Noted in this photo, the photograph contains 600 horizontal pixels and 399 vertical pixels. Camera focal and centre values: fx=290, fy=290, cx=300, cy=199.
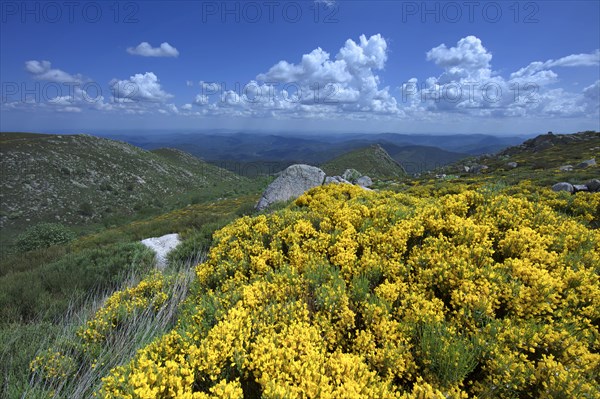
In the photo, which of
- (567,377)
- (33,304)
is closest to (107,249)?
(33,304)

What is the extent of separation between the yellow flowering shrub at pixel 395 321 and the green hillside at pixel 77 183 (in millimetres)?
55878

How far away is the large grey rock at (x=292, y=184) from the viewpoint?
26438mm

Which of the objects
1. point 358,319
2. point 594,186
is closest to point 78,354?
point 358,319

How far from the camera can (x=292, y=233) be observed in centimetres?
746

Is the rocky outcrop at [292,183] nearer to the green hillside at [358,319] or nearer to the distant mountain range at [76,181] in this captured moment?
the green hillside at [358,319]

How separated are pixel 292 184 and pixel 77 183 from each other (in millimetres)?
56861

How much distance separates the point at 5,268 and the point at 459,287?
72.1 feet

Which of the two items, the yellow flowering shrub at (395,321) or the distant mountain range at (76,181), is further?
the distant mountain range at (76,181)

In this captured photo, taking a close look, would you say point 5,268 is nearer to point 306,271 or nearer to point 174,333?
point 174,333

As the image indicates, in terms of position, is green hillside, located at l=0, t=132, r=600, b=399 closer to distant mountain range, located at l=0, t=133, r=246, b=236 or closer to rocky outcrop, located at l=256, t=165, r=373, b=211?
rocky outcrop, located at l=256, t=165, r=373, b=211

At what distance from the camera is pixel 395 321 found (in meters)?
4.29

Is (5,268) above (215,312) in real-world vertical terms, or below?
below

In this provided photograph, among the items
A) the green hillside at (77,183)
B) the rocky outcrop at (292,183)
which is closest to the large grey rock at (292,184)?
the rocky outcrop at (292,183)

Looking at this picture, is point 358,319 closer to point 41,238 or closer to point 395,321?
point 395,321
